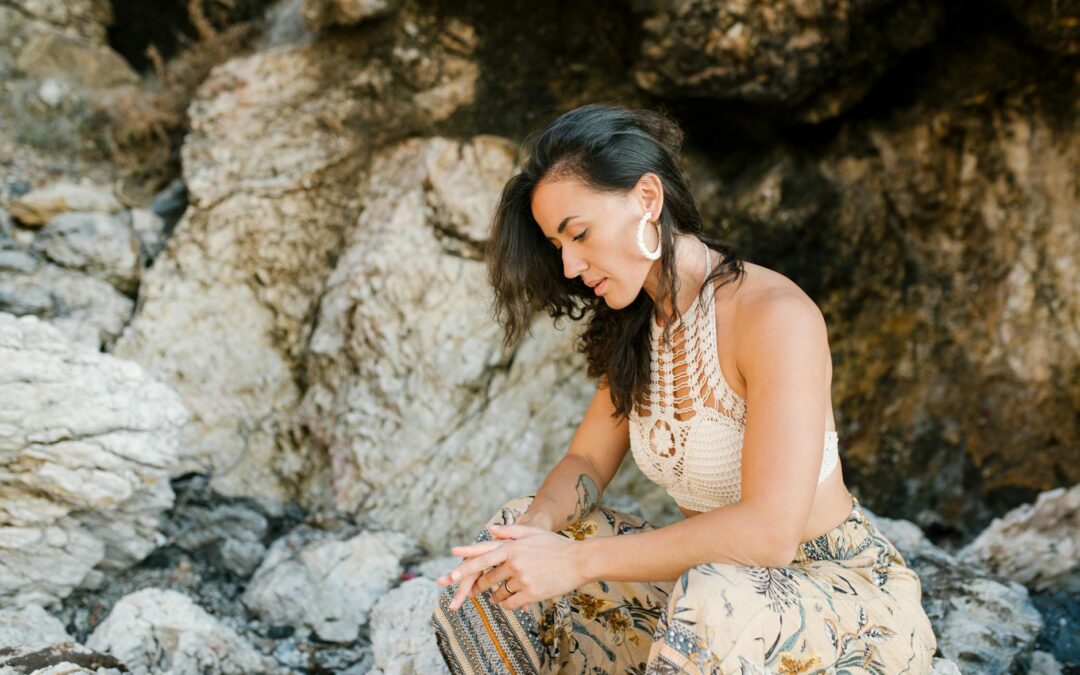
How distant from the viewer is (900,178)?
165 inches

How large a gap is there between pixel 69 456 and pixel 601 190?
2.13 meters

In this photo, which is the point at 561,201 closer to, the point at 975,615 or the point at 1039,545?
the point at 975,615

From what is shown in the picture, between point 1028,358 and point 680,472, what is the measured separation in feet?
7.94

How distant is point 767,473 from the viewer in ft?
6.32

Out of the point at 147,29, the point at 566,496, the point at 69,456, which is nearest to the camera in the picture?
the point at 566,496

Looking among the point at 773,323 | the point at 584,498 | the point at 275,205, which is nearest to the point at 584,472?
the point at 584,498

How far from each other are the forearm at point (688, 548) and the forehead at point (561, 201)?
0.77 metres

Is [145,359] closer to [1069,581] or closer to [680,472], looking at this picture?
[680,472]

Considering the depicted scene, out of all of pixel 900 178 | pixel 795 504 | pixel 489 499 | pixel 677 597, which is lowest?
pixel 489 499

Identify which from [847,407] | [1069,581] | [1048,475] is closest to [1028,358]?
[1048,475]

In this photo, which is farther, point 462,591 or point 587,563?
point 462,591

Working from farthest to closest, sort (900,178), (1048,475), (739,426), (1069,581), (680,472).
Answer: (900,178) → (1048,475) → (1069,581) → (680,472) → (739,426)

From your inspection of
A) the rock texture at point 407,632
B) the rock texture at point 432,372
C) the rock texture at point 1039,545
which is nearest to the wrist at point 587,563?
the rock texture at point 407,632

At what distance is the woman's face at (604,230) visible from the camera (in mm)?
2186
